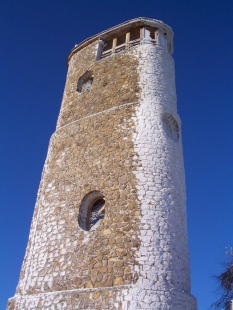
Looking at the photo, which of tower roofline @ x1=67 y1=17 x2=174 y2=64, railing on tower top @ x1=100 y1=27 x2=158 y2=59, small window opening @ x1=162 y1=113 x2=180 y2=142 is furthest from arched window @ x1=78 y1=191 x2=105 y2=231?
tower roofline @ x1=67 y1=17 x2=174 y2=64

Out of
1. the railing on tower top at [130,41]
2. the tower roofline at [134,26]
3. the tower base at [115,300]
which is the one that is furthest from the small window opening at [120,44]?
the tower base at [115,300]

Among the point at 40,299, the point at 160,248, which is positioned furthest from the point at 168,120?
the point at 40,299

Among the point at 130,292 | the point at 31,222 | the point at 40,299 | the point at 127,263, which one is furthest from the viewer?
the point at 31,222

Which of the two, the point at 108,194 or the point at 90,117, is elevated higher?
the point at 90,117

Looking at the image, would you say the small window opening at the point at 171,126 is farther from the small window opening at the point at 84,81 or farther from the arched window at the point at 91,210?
the small window opening at the point at 84,81

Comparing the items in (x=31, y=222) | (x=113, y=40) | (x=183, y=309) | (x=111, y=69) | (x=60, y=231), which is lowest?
(x=183, y=309)

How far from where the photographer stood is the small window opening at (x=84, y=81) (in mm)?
13859

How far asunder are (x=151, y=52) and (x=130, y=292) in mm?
8817

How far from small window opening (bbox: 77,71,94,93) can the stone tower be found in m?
0.48

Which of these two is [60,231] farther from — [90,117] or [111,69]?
[111,69]

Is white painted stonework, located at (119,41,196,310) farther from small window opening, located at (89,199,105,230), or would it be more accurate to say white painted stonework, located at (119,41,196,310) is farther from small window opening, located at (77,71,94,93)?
small window opening, located at (77,71,94,93)

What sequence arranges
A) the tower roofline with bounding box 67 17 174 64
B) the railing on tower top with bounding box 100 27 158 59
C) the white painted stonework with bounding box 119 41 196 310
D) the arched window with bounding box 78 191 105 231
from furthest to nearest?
the tower roofline with bounding box 67 17 174 64
the railing on tower top with bounding box 100 27 158 59
the arched window with bounding box 78 191 105 231
the white painted stonework with bounding box 119 41 196 310

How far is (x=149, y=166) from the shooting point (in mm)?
9469

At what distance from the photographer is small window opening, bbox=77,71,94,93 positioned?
1386 centimetres
